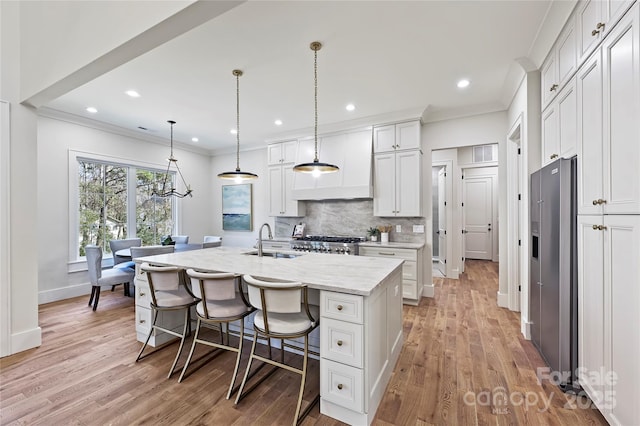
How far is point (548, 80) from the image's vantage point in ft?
8.31

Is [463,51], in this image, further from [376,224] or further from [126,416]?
[126,416]

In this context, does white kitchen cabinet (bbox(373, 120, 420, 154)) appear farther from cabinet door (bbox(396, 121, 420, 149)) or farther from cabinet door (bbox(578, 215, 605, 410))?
cabinet door (bbox(578, 215, 605, 410))

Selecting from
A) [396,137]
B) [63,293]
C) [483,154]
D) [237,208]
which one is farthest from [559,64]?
[63,293]

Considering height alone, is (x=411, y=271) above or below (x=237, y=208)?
below

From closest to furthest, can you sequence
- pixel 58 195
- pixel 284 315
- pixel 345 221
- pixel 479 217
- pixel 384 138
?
1. pixel 284 315
2. pixel 58 195
3. pixel 384 138
4. pixel 345 221
5. pixel 479 217

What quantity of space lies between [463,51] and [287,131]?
10.8ft

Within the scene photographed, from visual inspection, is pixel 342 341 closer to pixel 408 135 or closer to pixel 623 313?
pixel 623 313

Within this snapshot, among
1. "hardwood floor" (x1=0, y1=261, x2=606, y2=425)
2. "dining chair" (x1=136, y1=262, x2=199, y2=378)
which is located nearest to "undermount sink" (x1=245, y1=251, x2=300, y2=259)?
"dining chair" (x1=136, y1=262, x2=199, y2=378)

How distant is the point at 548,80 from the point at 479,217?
5634 millimetres

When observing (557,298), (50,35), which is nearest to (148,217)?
(50,35)

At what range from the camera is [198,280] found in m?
2.07

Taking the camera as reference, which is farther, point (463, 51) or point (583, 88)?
point (463, 51)

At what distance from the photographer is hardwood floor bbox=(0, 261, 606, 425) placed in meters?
1.76

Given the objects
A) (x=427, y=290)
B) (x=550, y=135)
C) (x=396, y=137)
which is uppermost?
(x=396, y=137)
